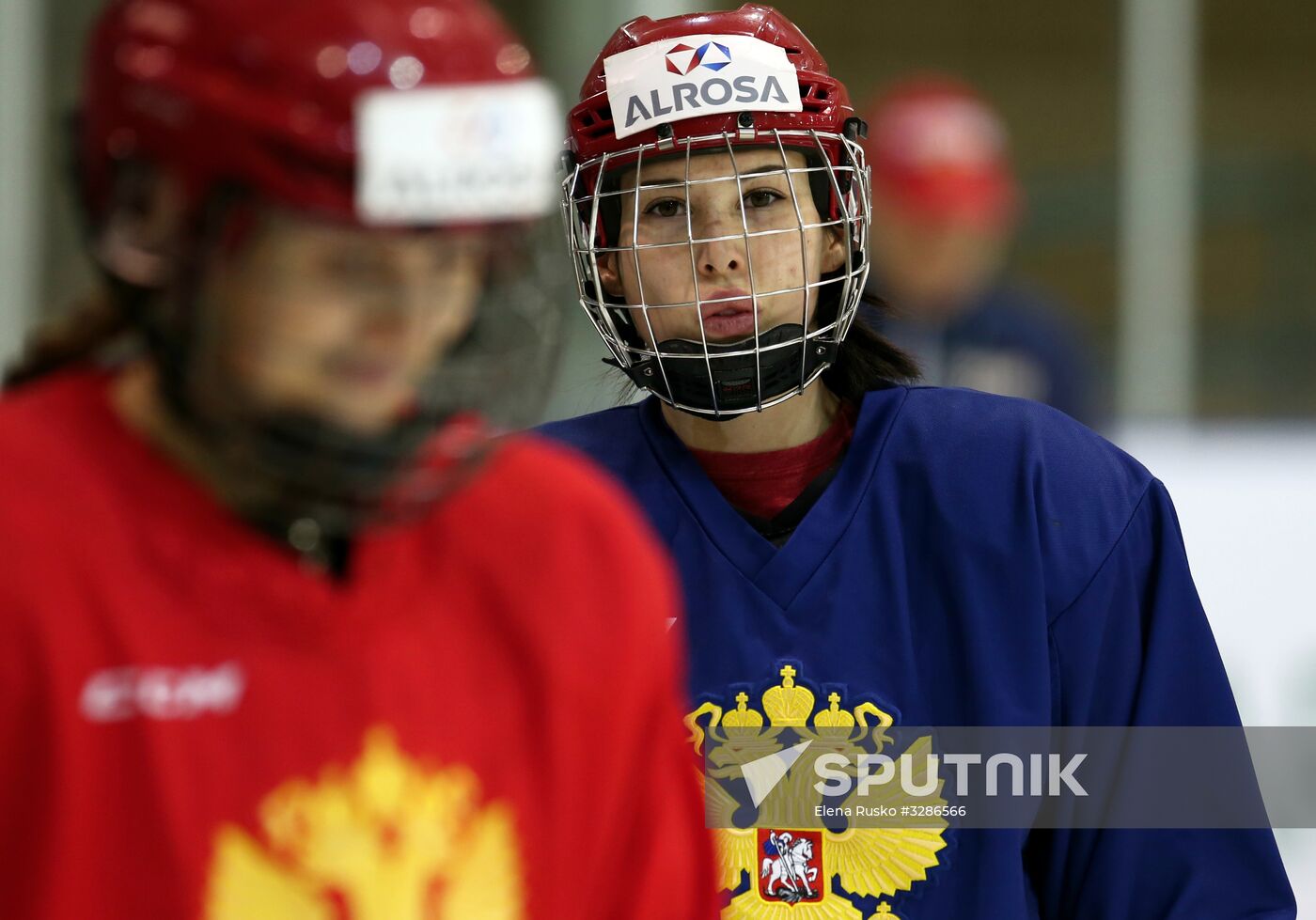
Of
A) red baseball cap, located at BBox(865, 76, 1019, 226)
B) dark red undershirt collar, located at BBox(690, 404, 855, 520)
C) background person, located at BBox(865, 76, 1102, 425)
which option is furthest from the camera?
red baseball cap, located at BBox(865, 76, 1019, 226)

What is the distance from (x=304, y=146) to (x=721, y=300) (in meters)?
0.87

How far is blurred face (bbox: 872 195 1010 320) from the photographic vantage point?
183 inches

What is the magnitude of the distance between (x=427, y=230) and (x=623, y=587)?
0.30 metres

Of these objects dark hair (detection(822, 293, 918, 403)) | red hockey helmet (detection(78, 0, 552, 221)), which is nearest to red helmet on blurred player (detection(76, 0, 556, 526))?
red hockey helmet (detection(78, 0, 552, 221))

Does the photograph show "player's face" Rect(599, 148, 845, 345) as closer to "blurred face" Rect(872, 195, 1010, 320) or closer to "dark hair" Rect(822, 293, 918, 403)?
"dark hair" Rect(822, 293, 918, 403)

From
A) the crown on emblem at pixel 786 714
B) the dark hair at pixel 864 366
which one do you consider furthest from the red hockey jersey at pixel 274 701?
the dark hair at pixel 864 366

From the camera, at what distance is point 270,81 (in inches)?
39.7

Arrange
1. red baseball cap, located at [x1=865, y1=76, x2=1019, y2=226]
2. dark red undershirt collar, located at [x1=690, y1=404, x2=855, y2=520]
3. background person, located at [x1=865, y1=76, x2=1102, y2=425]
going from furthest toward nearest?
1. red baseball cap, located at [x1=865, y1=76, x2=1019, y2=226]
2. background person, located at [x1=865, y1=76, x2=1102, y2=425]
3. dark red undershirt collar, located at [x1=690, y1=404, x2=855, y2=520]

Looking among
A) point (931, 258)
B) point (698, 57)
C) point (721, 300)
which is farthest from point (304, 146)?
point (931, 258)

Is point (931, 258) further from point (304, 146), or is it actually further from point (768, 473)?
point (304, 146)

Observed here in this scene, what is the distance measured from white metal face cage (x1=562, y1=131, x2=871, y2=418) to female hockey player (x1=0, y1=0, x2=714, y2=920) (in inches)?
28.6

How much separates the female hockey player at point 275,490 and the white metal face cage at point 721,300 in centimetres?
73

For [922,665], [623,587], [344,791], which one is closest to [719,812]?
[922,665]

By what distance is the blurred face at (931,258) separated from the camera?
4.64 metres
